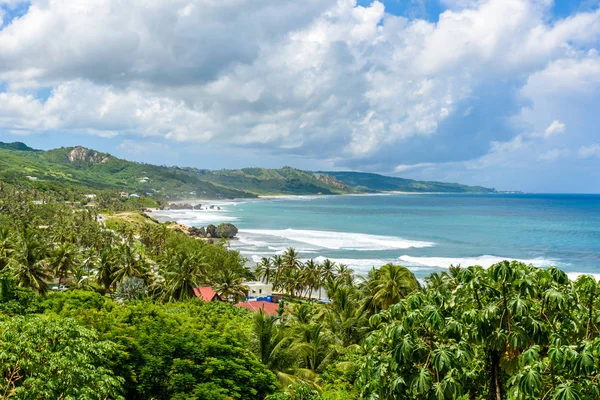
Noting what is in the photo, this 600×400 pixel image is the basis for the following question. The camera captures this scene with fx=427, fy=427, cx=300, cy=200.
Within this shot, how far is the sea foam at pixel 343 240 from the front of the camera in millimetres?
95688

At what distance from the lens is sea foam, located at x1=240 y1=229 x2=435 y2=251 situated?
95688 millimetres

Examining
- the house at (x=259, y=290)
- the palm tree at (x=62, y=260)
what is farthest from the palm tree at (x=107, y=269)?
the house at (x=259, y=290)

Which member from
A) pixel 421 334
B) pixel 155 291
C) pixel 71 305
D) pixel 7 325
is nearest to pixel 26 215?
pixel 155 291

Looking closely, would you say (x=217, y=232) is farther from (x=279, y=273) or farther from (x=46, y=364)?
(x=46, y=364)

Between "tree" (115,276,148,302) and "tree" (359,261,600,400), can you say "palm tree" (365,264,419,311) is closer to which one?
"tree" (359,261,600,400)

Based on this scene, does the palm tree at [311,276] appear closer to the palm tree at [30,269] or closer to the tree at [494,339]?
the palm tree at [30,269]

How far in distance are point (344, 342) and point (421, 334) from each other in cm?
2232

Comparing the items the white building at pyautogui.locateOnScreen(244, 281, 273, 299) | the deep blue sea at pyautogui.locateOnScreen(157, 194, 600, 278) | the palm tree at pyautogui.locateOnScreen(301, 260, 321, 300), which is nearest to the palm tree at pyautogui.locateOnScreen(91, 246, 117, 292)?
the white building at pyautogui.locateOnScreen(244, 281, 273, 299)

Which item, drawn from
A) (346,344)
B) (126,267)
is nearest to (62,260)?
(126,267)

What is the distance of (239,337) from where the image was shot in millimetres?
22812

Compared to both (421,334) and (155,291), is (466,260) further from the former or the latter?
(421,334)

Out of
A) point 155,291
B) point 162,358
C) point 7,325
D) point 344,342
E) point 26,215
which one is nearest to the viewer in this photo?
point 7,325

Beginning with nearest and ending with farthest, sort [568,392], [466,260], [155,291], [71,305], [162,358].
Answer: [568,392], [162,358], [71,305], [155,291], [466,260]

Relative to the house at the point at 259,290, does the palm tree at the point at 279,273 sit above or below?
above
